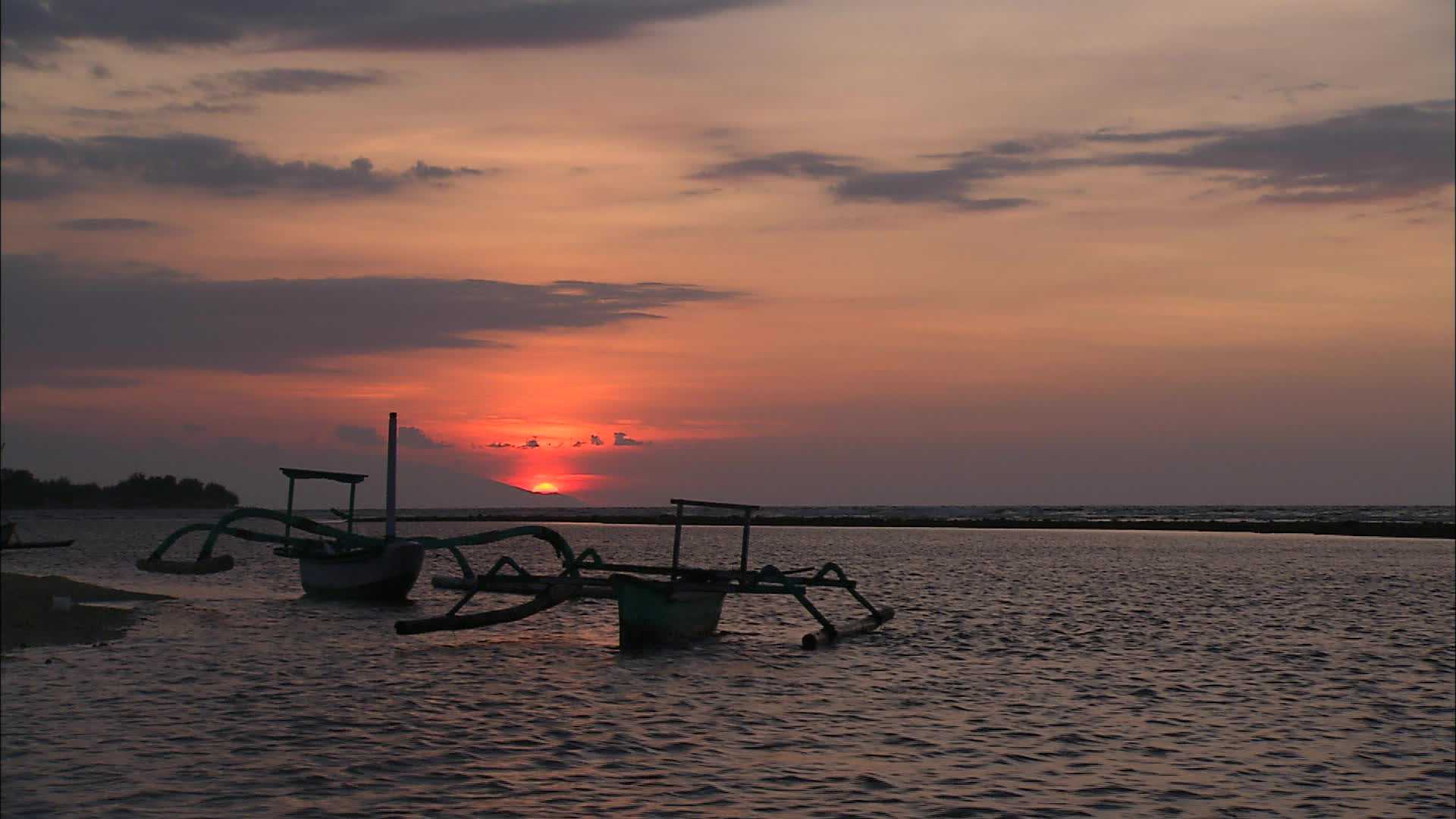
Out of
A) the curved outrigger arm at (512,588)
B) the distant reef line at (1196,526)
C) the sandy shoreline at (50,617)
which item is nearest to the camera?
the sandy shoreline at (50,617)

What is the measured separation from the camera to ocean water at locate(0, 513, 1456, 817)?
48.2 ft

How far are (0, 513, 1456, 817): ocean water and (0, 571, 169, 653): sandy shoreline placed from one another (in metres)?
0.80

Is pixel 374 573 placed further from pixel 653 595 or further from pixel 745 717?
pixel 745 717

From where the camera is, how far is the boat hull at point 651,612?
28672mm

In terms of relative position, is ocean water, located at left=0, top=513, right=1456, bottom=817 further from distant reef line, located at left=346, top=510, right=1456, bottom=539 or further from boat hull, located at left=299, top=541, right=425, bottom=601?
distant reef line, located at left=346, top=510, right=1456, bottom=539

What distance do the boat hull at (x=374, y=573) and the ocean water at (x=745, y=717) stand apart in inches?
49.7

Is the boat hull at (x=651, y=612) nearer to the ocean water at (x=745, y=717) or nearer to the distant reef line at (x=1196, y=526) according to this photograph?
the ocean water at (x=745, y=717)

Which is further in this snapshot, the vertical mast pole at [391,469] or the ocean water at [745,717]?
the vertical mast pole at [391,469]

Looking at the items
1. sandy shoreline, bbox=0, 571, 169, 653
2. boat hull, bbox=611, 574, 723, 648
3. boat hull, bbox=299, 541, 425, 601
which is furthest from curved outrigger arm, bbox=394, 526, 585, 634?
sandy shoreline, bbox=0, 571, 169, 653

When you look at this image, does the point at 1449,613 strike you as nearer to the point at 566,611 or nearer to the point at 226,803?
the point at 566,611

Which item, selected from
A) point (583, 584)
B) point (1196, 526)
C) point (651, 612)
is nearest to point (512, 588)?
point (583, 584)

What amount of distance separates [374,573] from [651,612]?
14163 mm

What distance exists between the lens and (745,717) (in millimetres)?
20219

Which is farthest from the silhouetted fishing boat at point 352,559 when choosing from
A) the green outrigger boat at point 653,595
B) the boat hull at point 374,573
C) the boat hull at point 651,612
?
the boat hull at point 651,612
